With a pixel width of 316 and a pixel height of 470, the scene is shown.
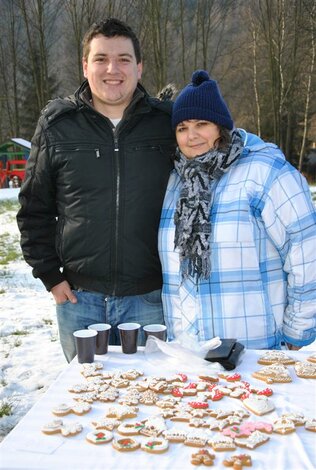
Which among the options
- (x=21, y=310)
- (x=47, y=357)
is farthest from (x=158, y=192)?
(x=21, y=310)

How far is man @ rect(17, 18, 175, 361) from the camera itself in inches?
99.7

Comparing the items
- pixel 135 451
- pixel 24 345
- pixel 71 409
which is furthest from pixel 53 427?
pixel 24 345

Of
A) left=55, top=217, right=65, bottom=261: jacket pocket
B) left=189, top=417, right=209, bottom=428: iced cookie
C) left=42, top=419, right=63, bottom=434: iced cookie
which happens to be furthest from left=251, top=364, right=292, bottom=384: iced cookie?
left=55, top=217, right=65, bottom=261: jacket pocket

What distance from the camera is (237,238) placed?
2.20 meters

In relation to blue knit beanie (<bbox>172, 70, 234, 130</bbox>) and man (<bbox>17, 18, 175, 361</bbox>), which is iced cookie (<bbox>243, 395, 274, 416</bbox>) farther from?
blue knit beanie (<bbox>172, 70, 234, 130</bbox>)

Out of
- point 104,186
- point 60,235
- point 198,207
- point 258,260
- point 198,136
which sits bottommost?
point 258,260

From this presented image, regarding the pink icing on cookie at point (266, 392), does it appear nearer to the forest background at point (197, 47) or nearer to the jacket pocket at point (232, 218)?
the jacket pocket at point (232, 218)

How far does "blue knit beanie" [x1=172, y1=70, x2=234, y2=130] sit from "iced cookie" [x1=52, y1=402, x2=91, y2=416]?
4.16ft

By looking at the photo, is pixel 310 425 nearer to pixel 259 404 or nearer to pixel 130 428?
pixel 259 404

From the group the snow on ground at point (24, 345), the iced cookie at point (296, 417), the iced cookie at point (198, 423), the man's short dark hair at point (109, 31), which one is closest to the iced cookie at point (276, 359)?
the iced cookie at point (296, 417)

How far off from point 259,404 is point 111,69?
163 centimetres

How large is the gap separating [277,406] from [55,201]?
1.58m

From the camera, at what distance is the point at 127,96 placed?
102 inches

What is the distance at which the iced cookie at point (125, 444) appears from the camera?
4.72ft
